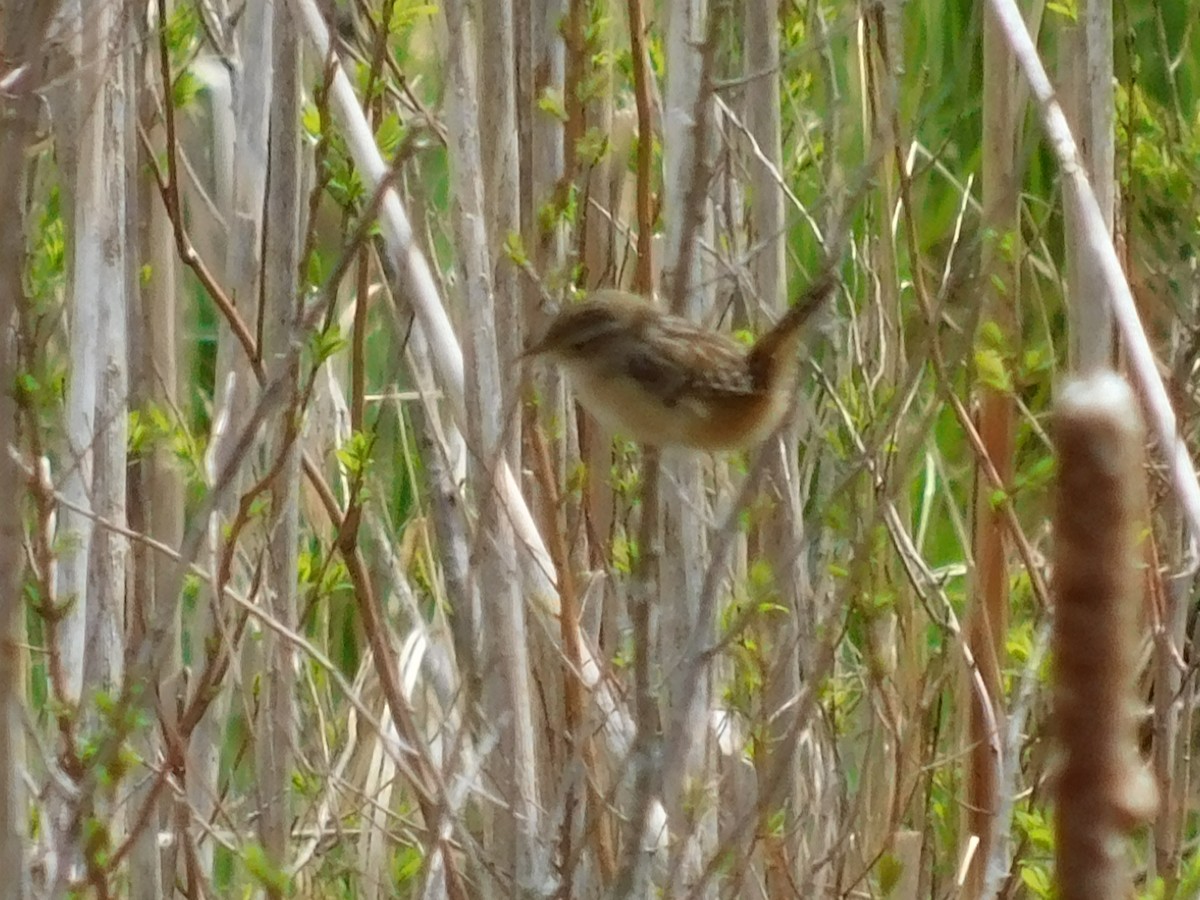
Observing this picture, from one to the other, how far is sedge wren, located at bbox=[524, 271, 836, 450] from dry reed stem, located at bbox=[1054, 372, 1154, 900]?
2.69 ft

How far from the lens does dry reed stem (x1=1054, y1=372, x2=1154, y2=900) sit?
1.07 ft

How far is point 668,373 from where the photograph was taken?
1.22 metres

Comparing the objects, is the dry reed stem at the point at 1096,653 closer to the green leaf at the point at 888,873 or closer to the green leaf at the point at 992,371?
the green leaf at the point at 992,371

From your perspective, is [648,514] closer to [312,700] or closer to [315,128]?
[315,128]

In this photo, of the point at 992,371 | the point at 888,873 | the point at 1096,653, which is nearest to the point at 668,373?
the point at 992,371

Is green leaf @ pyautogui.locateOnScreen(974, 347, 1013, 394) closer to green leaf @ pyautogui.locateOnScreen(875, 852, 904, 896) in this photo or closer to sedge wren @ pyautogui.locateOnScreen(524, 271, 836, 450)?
sedge wren @ pyautogui.locateOnScreen(524, 271, 836, 450)

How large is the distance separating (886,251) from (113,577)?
648 mm

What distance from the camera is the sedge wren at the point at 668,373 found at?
1.19 meters

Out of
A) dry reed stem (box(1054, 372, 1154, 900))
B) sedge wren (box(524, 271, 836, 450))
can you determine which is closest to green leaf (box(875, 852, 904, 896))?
sedge wren (box(524, 271, 836, 450))

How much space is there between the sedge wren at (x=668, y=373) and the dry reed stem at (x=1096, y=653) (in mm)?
821

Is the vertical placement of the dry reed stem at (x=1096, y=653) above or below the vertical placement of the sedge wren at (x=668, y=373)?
below

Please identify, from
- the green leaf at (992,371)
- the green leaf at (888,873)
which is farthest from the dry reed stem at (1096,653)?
the green leaf at (888,873)

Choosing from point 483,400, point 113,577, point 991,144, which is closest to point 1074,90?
point 991,144

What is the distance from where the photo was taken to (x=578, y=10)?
112cm
